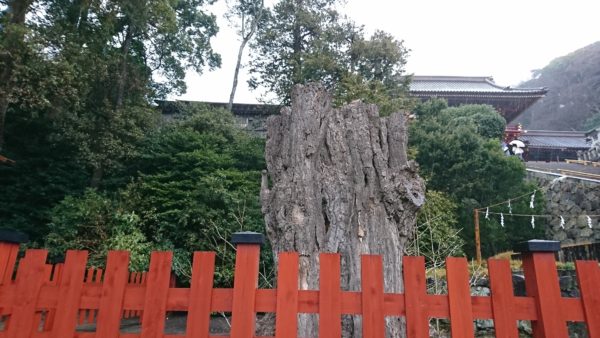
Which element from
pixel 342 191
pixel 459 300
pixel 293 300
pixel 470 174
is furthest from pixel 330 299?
pixel 470 174

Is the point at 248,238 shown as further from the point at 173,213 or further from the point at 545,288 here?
the point at 173,213

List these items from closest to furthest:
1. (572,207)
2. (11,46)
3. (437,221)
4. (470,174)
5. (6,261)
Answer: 1. (6,261)
2. (11,46)
3. (437,221)
4. (470,174)
5. (572,207)

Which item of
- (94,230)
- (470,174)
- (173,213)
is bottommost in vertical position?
(94,230)

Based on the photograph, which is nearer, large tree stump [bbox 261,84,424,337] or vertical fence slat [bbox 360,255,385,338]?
vertical fence slat [bbox 360,255,385,338]

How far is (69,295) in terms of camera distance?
4.85ft

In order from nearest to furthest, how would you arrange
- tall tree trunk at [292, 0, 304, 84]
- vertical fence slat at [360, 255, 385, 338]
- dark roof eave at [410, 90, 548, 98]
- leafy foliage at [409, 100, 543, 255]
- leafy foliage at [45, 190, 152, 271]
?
vertical fence slat at [360, 255, 385, 338]
leafy foliage at [45, 190, 152, 271]
leafy foliage at [409, 100, 543, 255]
tall tree trunk at [292, 0, 304, 84]
dark roof eave at [410, 90, 548, 98]

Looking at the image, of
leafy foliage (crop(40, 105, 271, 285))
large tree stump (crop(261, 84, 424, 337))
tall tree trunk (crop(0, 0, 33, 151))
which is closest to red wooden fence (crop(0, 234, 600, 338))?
large tree stump (crop(261, 84, 424, 337))

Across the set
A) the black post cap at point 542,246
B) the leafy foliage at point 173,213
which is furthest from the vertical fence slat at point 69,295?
the leafy foliage at point 173,213

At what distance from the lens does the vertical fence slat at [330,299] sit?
4.54 feet

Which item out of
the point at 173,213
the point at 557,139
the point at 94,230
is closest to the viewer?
the point at 94,230

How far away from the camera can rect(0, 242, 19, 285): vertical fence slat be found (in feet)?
5.08

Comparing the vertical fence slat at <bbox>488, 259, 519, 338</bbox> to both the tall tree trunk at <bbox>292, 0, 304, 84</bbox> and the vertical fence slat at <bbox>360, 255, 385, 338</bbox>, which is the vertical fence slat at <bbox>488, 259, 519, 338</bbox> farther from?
the tall tree trunk at <bbox>292, 0, 304, 84</bbox>

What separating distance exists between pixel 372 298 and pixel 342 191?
1694mm

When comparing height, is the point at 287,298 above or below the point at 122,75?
below
